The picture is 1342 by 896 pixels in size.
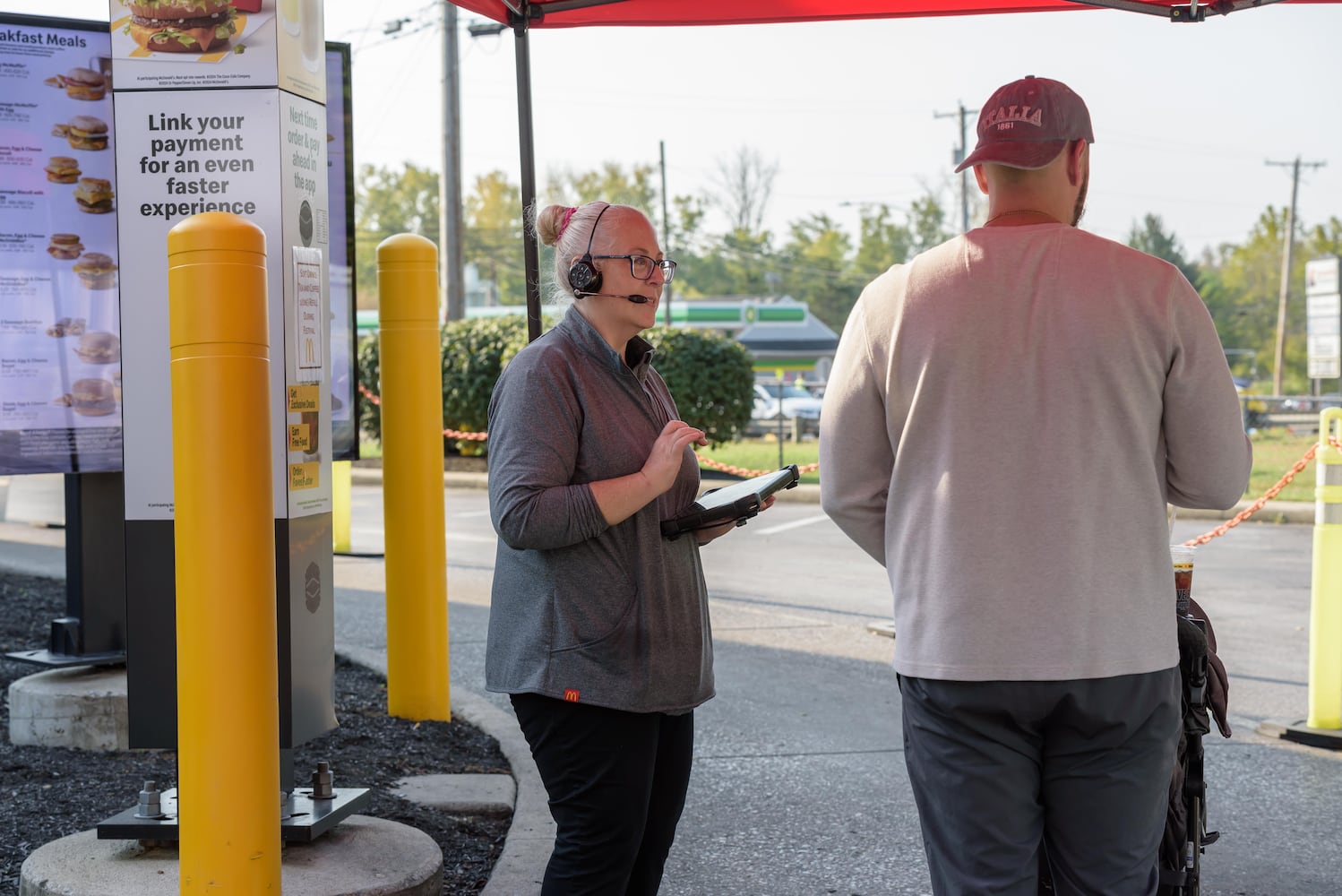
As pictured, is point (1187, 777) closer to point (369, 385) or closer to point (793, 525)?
point (793, 525)

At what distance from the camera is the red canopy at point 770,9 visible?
4.37m

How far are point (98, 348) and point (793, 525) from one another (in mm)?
9622

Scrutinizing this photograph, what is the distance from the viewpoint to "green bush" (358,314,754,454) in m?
18.9

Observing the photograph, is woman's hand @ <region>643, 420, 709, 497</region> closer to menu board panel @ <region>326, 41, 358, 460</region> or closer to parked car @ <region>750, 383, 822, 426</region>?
menu board panel @ <region>326, 41, 358, 460</region>

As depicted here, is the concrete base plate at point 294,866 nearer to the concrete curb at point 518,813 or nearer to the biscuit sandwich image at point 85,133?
the concrete curb at point 518,813

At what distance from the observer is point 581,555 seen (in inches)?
107

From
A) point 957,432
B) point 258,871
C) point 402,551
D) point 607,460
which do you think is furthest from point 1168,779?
point 402,551

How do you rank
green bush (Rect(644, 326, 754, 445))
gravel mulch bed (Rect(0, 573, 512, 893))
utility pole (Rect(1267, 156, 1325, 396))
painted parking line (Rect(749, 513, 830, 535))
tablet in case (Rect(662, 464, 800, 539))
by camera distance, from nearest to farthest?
tablet in case (Rect(662, 464, 800, 539))
gravel mulch bed (Rect(0, 573, 512, 893))
painted parking line (Rect(749, 513, 830, 535))
green bush (Rect(644, 326, 754, 445))
utility pole (Rect(1267, 156, 1325, 396))

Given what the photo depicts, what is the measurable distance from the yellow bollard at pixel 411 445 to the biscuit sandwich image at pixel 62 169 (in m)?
1.11

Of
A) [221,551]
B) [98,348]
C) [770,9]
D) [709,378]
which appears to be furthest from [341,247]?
[709,378]

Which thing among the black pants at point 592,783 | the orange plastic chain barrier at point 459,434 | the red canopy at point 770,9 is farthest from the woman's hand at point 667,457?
the orange plastic chain barrier at point 459,434

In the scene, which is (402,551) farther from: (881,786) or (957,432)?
(957,432)

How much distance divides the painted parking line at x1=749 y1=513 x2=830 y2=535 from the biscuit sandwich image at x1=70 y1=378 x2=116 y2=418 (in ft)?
28.9

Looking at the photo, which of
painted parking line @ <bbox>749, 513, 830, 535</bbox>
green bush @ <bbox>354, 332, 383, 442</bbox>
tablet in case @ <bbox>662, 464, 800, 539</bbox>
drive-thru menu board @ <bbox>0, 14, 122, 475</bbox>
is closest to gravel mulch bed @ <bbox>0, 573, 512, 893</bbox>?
drive-thru menu board @ <bbox>0, 14, 122, 475</bbox>
